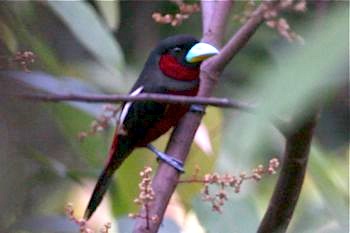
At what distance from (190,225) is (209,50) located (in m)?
0.35

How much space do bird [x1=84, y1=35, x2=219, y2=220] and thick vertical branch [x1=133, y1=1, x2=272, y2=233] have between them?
4.5 inches

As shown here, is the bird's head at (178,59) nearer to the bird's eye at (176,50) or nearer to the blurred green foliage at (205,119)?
the bird's eye at (176,50)

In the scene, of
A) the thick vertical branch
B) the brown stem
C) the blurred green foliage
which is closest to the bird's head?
the blurred green foliage

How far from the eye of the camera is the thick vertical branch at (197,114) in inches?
47.9

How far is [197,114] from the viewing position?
1612 millimetres

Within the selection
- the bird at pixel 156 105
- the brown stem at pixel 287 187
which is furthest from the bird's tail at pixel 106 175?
the brown stem at pixel 287 187

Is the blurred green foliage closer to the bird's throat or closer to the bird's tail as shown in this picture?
the bird's tail

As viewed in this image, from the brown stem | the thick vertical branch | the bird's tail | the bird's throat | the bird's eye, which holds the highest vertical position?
the brown stem

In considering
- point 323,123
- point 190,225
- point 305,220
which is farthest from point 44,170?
point 323,123

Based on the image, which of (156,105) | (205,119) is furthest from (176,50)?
(205,119)

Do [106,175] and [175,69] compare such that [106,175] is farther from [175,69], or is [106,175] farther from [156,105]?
[175,69]

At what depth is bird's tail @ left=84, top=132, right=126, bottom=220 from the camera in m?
1.75

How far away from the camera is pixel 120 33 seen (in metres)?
3.22

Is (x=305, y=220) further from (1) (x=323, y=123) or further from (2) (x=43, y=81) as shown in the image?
(1) (x=323, y=123)
